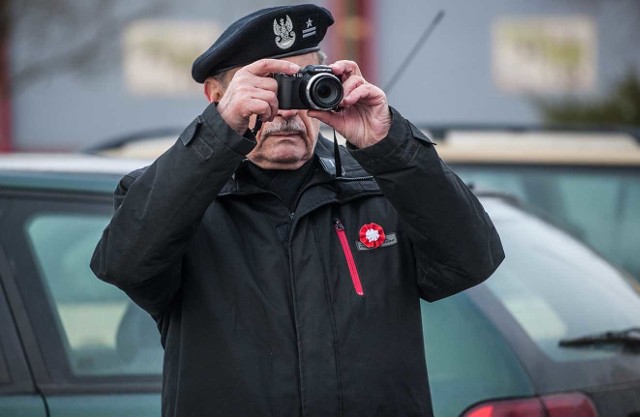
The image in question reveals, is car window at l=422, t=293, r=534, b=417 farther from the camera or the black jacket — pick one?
the camera

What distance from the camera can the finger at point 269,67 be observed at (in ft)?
7.34

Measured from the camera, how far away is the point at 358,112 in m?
2.31

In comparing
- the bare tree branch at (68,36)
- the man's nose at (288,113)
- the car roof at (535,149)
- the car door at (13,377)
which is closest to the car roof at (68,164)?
the car door at (13,377)

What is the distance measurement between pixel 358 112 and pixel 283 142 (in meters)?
0.18

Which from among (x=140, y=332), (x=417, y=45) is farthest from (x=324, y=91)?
(x=417, y=45)

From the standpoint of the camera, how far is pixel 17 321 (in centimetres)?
307

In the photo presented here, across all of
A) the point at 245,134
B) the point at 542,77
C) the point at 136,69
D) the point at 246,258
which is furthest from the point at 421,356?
the point at 542,77

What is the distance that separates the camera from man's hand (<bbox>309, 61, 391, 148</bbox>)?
2.27 meters

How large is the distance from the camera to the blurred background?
1027 cm

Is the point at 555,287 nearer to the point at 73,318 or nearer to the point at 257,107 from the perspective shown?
the point at 73,318

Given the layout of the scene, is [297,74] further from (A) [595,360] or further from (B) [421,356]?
(A) [595,360]

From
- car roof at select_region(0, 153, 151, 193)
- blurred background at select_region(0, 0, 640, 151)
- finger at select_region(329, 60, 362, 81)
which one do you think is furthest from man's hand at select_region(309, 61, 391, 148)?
blurred background at select_region(0, 0, 640, 151)

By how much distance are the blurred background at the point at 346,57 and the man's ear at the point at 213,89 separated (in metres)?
9.91

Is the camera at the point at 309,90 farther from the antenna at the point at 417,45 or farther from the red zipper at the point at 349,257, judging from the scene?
the antenna at the point at 417,45
